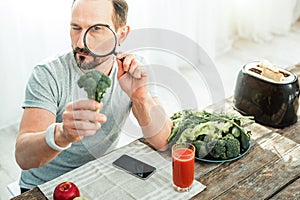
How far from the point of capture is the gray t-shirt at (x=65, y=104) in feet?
5.47

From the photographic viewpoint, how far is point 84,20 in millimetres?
1593

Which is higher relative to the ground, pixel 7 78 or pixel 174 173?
pixel 174 173

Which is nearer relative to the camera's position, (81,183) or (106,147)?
(81,183)

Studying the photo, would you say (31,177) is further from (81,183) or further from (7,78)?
(7,78)

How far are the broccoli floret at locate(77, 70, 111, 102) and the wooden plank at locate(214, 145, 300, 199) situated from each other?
54 cm

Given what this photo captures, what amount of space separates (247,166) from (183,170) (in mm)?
278

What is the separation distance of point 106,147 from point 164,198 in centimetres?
39

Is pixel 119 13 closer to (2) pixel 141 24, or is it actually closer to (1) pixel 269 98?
(1) pixel 269 98

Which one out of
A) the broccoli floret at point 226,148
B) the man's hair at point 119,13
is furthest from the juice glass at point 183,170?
the man's hair at point 119,13

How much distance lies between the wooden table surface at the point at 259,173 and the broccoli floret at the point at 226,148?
3 cm

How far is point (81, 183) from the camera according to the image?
1.60 meters

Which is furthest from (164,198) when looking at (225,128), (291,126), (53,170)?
(291,126)

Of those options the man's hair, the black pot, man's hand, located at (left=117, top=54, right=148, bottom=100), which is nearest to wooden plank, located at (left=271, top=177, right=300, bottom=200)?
the black pot

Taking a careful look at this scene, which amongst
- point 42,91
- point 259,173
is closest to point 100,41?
point 42,91
